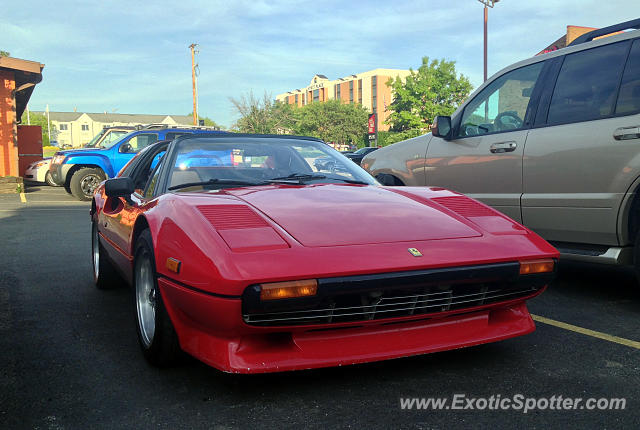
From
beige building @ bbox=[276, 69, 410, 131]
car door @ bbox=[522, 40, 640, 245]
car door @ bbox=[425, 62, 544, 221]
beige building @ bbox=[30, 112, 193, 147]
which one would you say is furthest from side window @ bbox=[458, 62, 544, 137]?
beige building @ bbox=[30, 112, 193, 147]

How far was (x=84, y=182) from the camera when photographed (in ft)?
46.5

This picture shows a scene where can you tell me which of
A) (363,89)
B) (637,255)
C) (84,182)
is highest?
(363,89)

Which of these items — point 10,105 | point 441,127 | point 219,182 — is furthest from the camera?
point 10,105

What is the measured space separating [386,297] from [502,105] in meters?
3.11

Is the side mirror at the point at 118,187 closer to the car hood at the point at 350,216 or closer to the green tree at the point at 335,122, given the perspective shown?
the car hood at the point at 350,216

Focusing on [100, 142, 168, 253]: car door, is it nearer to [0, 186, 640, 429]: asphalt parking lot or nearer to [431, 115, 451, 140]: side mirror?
[0, 186, 640, 429]: asphalt parking lot

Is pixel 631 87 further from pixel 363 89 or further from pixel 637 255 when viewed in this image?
pixel 363 89

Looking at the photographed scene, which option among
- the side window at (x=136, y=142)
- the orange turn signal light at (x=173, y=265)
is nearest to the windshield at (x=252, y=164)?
the orange turn signal light at (x=173, y=265)

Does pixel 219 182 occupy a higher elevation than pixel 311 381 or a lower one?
higher

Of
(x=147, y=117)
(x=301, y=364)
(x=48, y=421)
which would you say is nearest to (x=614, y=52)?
(x=301, y=364)

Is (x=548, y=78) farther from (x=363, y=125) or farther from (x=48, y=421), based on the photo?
(x=363, y=125)

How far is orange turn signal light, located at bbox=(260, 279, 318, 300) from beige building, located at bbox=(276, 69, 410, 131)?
270 ft

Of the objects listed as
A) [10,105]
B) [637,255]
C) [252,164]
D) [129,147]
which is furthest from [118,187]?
[10,105]

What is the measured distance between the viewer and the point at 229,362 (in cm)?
233
